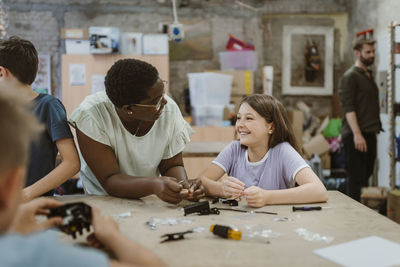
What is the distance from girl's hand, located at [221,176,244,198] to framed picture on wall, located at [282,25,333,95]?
5122 millimetres

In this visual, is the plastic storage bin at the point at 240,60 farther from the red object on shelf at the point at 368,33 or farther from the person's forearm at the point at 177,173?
the person's forearm at the point at 177,173

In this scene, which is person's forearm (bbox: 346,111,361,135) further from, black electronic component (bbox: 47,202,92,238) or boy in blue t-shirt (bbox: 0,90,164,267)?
boy in blue t-shirt (bbox: 0,90,164,267)

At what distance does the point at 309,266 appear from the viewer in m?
1.13

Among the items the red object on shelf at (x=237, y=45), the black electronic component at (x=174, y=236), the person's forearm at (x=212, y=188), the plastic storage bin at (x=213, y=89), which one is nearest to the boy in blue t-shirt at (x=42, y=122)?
the person's forearm at (x=212, y=188)

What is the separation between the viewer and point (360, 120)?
441 centimetres

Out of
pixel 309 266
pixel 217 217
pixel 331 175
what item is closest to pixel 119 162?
pixel 217 217

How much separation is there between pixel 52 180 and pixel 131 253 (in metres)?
0.95

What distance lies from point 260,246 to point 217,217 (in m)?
0.37

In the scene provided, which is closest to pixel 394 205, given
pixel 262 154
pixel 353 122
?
pixel 353 122

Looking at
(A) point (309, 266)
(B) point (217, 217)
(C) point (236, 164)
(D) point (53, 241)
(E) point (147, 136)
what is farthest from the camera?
(C) point (236, 164)

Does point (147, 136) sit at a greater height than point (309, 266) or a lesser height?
greater

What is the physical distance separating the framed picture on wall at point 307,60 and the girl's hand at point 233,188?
5.12m

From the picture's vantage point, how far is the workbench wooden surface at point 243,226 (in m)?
1.18

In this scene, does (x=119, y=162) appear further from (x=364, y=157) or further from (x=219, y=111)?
(x=219, y=111)
